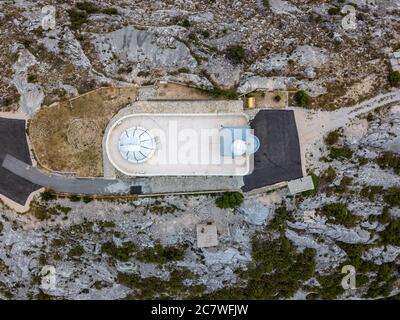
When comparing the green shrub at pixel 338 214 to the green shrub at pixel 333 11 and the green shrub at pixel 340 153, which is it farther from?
the green shrub at pixel 333 11

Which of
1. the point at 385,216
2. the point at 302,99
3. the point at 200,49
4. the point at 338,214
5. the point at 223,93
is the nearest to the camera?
the point at 302,99

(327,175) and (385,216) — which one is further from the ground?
(327,175)

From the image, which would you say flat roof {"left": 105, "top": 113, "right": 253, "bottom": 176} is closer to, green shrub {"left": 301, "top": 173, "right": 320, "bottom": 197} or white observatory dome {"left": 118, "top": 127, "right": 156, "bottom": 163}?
white observatory dome {"left": 118, "top": 127, "right": 156, "bottom": 163}

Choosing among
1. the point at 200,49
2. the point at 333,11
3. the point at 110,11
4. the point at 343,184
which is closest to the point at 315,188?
the point at 343,184

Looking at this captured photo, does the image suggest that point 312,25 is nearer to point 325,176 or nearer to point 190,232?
point 325,176

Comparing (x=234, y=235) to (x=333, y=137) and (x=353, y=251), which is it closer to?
(x=353, y=251)

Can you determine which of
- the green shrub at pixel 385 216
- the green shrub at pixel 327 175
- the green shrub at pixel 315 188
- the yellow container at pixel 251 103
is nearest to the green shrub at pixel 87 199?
the yellow container at pixel 251 103

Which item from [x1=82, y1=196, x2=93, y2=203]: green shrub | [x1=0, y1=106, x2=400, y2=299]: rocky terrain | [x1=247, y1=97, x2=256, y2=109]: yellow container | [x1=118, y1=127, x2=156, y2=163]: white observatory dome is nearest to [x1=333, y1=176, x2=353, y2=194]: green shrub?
[x1=0, y1=106, x2=400, y2=299]: rocky terrain
